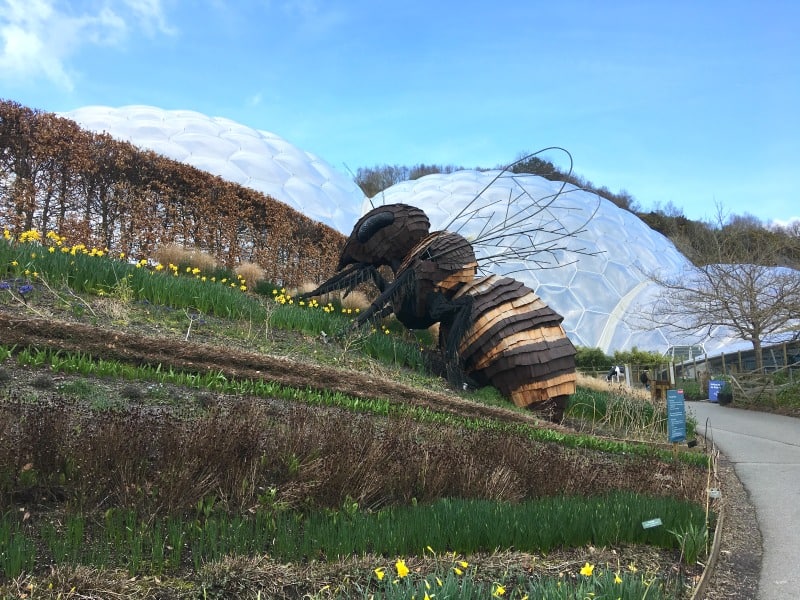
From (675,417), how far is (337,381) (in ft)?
12.4

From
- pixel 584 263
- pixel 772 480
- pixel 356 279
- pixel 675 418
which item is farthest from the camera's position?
pixel 584 263

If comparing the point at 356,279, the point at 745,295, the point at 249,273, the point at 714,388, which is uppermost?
the point at 745,295

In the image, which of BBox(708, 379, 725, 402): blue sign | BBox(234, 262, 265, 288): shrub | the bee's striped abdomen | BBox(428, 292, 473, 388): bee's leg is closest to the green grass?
the bee's striped abdomen

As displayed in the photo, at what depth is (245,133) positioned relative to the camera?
28.0 metres

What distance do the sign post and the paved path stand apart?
2.94ft

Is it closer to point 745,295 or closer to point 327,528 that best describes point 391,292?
point 327,528

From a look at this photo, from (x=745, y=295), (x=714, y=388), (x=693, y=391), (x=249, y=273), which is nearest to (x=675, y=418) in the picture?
(x=249, y=273)

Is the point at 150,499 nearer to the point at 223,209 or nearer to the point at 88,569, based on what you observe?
the point at 88,569

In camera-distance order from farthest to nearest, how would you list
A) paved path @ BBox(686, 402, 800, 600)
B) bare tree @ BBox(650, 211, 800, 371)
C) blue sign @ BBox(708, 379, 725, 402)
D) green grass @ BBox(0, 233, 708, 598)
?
bare tree @ BBox(650, 211, 800, 371) → blue sign @ BBox(708, 379, 725, 402) → paved path @ BBox(686, 402, 800, 600) → green grass @ BBox(0, 233, 708, 598)

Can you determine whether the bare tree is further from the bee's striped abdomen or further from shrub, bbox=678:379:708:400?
the bee's striped abdomen

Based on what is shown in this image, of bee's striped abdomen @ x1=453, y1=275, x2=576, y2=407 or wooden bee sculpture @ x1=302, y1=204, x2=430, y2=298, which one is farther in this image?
wooden bee sculpture @ x1=302, y1=204, x2=430, y2=298

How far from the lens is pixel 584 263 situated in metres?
31.0

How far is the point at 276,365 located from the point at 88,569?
4220 mm

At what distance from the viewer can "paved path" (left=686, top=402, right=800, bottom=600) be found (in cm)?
403
